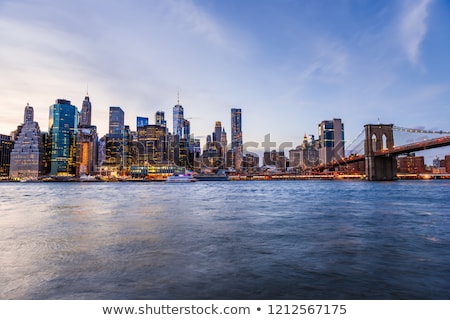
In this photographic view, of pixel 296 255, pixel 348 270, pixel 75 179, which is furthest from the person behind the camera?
pixel 75 179

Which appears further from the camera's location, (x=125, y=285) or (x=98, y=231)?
(x=98, y=231)

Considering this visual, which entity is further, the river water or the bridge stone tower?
the bridge stone tower

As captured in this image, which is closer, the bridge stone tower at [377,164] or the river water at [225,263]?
the river water at [225,263]

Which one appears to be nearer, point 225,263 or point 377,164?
point 225,263

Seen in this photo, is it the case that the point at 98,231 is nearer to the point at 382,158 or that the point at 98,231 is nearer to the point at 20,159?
the point at 382,158

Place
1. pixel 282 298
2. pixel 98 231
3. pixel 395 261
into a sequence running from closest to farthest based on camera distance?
pixel 282 298 → pixel 395 261 → pixel 98 231
